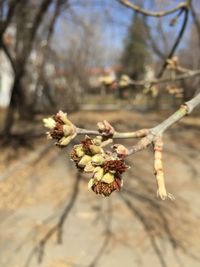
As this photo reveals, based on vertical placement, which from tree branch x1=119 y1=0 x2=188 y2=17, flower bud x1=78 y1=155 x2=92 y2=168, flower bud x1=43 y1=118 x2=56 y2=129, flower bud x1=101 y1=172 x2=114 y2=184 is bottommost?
flower bud x1=101 y1=172 x2=114 y2=184

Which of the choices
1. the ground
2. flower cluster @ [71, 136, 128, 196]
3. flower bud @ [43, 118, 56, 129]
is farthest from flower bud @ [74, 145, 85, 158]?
the ground

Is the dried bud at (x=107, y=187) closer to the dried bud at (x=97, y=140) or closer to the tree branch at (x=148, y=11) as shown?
the dried bud at (x=97, y=140)

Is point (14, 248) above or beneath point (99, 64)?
above

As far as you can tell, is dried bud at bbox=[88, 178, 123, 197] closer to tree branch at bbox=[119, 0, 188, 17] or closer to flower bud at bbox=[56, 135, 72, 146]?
flower bud at bbox=[56, 135, 72, 146]

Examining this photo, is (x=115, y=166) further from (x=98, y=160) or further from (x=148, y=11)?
(x=148, y=11)

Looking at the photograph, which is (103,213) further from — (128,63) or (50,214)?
(128,63)

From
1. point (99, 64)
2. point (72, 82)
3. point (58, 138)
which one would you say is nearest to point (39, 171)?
point (58, 138)

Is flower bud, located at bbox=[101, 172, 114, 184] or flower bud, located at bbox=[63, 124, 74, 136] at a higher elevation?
flower bud, located at bbox=[63, 124, 74, 136]

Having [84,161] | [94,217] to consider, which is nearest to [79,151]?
[84,161]
